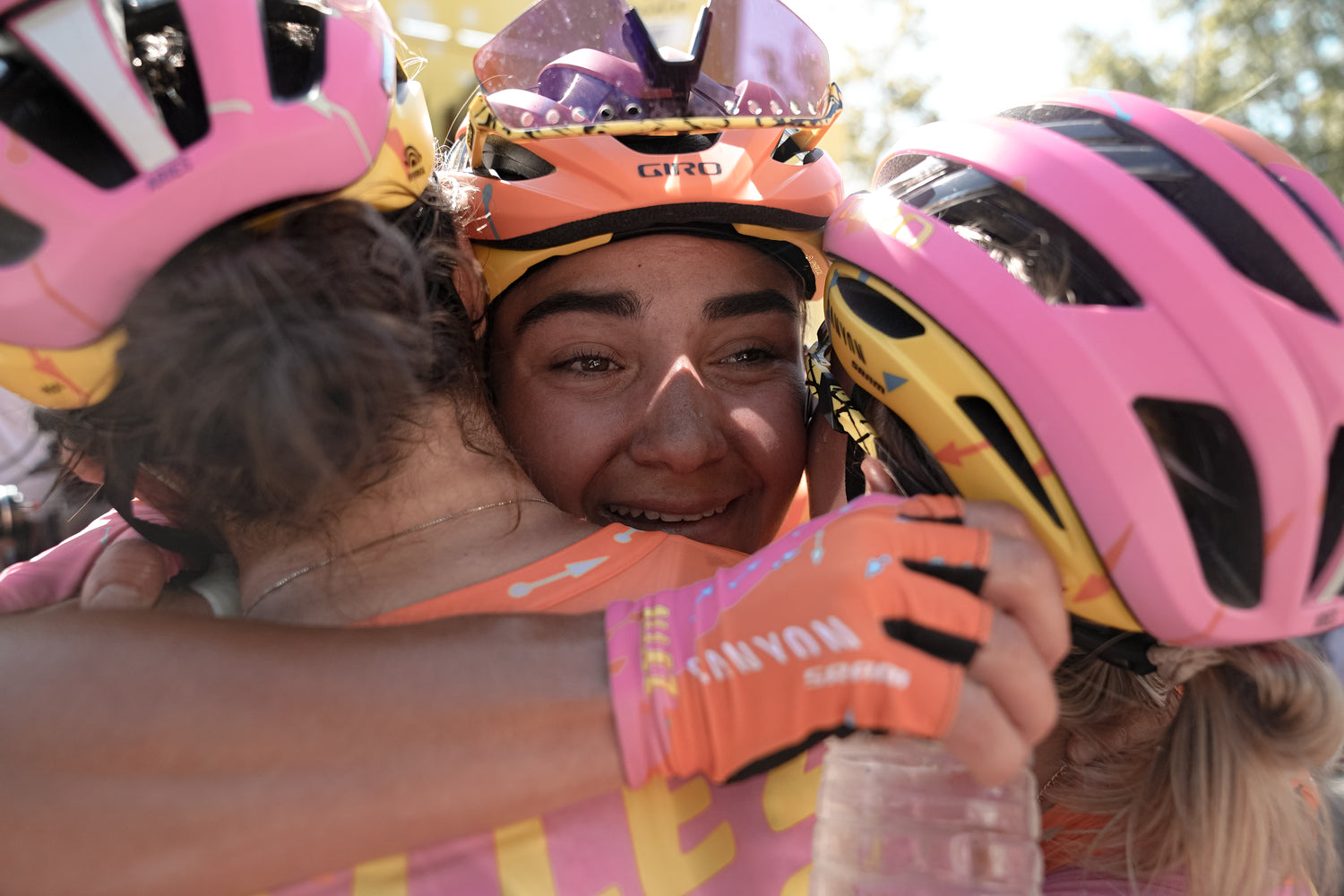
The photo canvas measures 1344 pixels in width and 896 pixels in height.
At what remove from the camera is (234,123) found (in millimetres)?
1788

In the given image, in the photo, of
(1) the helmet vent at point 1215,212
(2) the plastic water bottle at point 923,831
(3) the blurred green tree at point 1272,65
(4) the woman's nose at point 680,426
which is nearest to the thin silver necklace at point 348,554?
(4) the woman's nose at point 680,426

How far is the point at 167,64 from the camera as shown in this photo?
1848 mm

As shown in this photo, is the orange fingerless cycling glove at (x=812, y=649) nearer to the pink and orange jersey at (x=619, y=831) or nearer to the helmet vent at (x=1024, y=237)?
the pink and orange jersey at (x=619, y=831)

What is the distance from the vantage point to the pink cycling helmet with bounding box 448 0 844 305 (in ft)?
8.87

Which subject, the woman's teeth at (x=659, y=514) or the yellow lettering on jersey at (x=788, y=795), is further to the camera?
the woman's teeth at (x=659, y=514)

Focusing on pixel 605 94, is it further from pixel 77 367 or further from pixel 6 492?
pixel 6 492

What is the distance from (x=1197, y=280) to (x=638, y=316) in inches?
52.2

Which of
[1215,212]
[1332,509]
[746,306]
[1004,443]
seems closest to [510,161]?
[746,306]

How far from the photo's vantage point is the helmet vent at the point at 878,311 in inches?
83.9

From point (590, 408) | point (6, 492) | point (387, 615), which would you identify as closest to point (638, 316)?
point (590, 408)

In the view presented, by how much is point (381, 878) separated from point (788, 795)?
807mm

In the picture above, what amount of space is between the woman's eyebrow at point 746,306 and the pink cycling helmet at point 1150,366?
672mm

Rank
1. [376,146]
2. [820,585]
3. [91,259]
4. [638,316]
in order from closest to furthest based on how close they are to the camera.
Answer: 1. [820,585]
2. [91,259]
3. [376,146]
4. [638,316]

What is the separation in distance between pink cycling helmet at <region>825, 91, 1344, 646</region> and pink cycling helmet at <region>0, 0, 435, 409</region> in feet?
3.93
